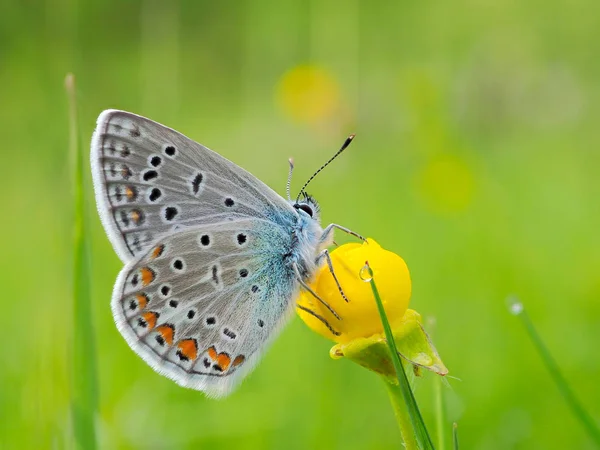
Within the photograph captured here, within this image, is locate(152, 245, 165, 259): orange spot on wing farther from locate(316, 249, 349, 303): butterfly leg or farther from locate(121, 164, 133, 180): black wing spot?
locate(316, 249, 349, 303): butterfly leg

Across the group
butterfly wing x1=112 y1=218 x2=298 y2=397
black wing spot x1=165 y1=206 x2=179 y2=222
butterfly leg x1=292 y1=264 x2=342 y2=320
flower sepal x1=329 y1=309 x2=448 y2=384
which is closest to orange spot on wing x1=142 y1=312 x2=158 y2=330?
butterfly wing x1=112 y1=218 x2=298 y2=397

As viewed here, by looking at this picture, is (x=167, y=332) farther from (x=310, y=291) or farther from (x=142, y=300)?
(x=310, y=291)

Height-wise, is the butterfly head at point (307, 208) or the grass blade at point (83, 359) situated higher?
the butterfly head at point (307, 208)

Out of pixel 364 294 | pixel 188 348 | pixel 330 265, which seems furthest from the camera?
pixel 188 348

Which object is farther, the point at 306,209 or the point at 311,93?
the point at 311,93

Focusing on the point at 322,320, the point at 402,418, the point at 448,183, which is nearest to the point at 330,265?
the point at 322,320

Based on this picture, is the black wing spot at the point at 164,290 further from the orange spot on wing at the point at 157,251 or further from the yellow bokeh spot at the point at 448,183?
the yellow bokeh spot at the point at 448,183

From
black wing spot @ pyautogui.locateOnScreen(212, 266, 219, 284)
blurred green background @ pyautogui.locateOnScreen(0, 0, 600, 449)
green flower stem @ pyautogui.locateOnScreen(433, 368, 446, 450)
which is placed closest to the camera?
green flower stem @ pyautogui.locateOnScreen(433, 368, 446, 450)

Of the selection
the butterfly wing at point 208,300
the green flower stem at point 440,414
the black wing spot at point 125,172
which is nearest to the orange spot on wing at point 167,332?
the butterfly wing at point 208,300
